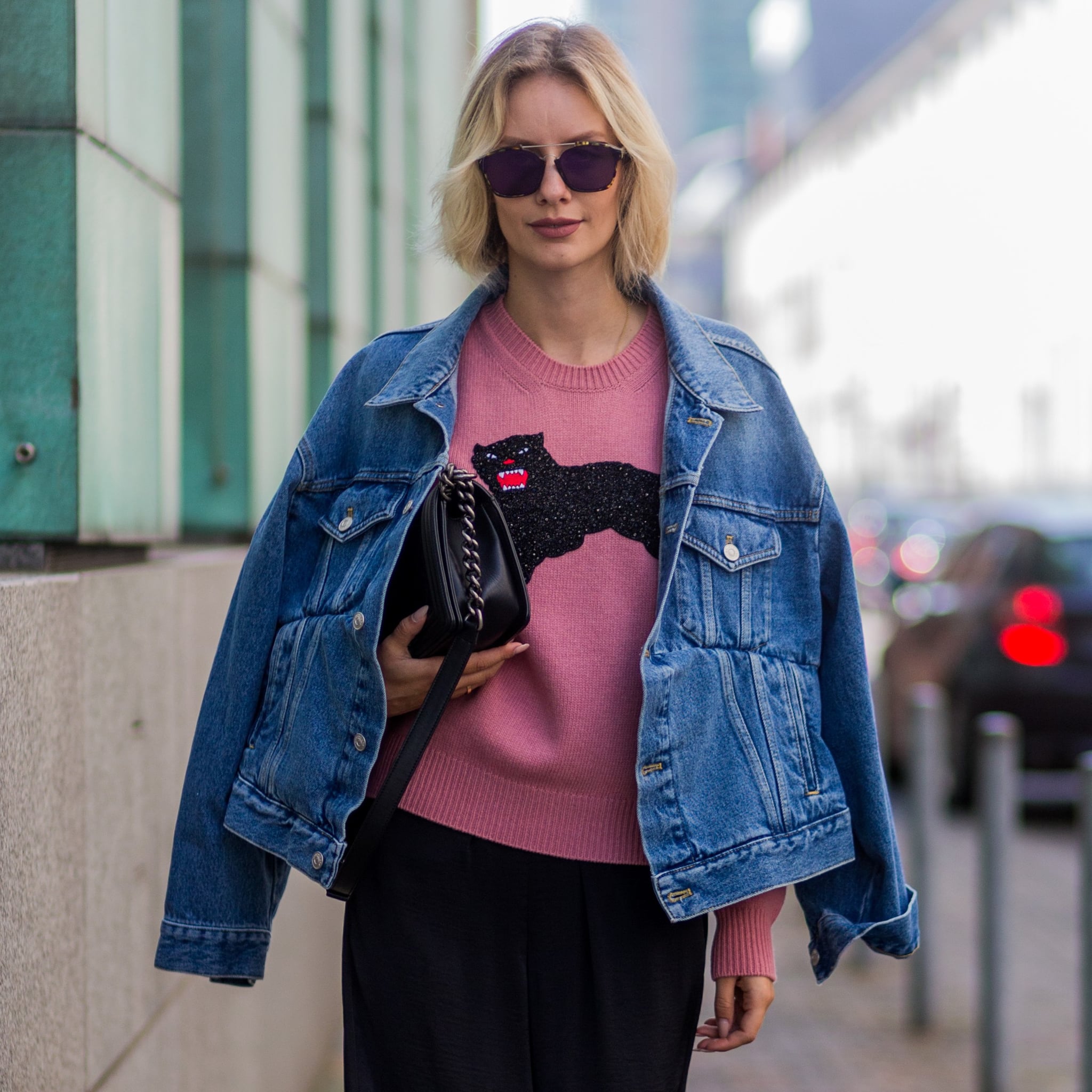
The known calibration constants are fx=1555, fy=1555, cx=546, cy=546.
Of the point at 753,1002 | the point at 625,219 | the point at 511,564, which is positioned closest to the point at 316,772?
the point at 511,564

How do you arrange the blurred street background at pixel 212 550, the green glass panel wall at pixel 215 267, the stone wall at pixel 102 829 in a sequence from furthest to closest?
1. the green glass panel wall at pixel 215 267
2. the blurred street background at pixel 212 550
3. the stone wall at pixel 102 829

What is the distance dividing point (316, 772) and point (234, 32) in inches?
115

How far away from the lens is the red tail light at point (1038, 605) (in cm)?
825

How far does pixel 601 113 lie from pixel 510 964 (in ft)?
4.00

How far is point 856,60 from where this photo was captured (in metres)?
60.7

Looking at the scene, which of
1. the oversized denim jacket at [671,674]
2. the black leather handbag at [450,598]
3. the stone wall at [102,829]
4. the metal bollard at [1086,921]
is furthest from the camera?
the metal bollard at [1086,921]

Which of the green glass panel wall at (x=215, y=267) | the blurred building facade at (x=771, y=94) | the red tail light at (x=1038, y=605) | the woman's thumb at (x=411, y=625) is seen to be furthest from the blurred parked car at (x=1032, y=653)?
the woman's thumb at (x=411, y=625)

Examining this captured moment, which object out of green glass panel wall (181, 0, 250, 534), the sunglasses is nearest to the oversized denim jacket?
the sunglasses

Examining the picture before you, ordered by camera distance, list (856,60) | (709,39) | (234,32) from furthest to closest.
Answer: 1. (709,39)
2. (856,60)
3. (234,32)

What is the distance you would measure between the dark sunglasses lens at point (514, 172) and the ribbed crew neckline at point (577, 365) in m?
0.20

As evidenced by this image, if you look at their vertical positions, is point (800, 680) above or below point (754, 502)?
below

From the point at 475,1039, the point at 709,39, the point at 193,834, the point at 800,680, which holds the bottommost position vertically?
the point at 475,1039

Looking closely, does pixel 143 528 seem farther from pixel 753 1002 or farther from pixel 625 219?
pixel 753 1002

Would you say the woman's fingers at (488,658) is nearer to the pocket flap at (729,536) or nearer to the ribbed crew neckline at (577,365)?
the pocket flap at (729,536)
